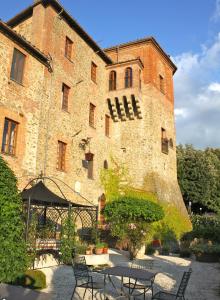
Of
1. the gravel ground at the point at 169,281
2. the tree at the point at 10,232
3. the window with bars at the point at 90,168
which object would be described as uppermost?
the window with bars at the point at 90,168

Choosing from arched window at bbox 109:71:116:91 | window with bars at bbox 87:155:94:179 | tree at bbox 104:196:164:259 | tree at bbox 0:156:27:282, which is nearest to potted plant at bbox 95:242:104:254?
tree at bbox 104:196:164:259

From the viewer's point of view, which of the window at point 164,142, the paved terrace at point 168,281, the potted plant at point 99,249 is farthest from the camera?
the window at point 164,142

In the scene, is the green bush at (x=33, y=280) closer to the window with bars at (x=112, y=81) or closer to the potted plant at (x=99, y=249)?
the potted plant at (x=99, y=249)

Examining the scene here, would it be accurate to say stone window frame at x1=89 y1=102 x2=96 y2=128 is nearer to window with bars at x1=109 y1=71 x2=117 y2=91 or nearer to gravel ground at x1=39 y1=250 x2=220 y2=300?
window with bars at x1=109 y1=71 x2=117 y2=91

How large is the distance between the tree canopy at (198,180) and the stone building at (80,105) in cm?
979

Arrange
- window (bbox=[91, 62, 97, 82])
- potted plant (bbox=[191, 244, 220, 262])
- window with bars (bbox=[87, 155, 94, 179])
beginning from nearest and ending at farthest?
potted plant (bbox=[191, 244, 220, 262]), window with bars (bbox=[87, 155, 94, 179]), window (bbox=[91, 62, 97, 82])

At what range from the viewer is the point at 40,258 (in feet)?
35.1

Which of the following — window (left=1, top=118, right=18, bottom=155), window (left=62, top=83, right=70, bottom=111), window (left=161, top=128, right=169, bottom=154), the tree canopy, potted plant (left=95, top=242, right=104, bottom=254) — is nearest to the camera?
potted plant (left=95, top=242, right=104, bottom=254)

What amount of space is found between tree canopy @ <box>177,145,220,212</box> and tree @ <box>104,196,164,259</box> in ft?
58.9

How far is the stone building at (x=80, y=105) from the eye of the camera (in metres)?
13.5

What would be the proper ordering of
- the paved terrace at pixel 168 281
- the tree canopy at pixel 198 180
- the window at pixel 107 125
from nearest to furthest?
1. the paved terrace at pixel 168 281
2. the window at pixel 107 125
3. the tree canopy at pixel 198 180

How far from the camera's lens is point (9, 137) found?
13016 millimetres

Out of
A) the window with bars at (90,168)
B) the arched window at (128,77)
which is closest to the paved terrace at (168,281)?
the window with bars at (90,168)

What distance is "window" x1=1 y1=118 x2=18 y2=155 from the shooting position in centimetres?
1274
